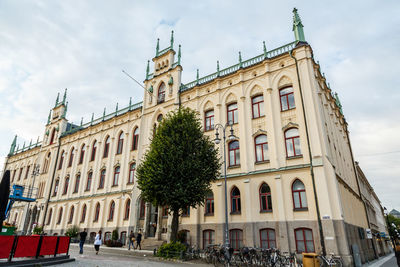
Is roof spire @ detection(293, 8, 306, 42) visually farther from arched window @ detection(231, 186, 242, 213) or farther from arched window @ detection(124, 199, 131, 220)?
arched window @ detection(124, 199, 131, 220)

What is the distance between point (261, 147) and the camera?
21375 mm

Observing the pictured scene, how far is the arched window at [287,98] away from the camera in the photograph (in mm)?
21078

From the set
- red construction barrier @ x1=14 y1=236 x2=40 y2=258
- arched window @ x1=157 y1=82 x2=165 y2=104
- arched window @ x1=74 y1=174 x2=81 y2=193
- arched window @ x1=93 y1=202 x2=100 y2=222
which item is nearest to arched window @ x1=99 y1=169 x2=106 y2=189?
arched window @ x1=93 y1=202 x2=100 y2=222

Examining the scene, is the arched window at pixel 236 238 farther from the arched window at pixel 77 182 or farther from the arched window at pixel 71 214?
the arched window at pixel 77 182

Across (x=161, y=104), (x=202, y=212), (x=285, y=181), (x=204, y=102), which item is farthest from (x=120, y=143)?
(x=285, y=181)

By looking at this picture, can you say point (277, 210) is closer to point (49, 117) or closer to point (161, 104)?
point (161, 104)

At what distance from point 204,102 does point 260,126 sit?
7.03 m

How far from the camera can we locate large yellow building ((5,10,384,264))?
17.7 m

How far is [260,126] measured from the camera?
21.8m

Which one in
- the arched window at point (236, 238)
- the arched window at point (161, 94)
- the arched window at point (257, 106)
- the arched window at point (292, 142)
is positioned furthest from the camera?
the arched window at point (161, 94)

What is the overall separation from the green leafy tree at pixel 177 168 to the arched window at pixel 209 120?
4752 millimetres

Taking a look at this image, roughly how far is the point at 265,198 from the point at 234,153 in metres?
4.91

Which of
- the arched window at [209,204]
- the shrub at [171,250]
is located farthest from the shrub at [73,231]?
the arched window at [209,204]

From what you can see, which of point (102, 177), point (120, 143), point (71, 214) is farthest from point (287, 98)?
point (71, 214)
